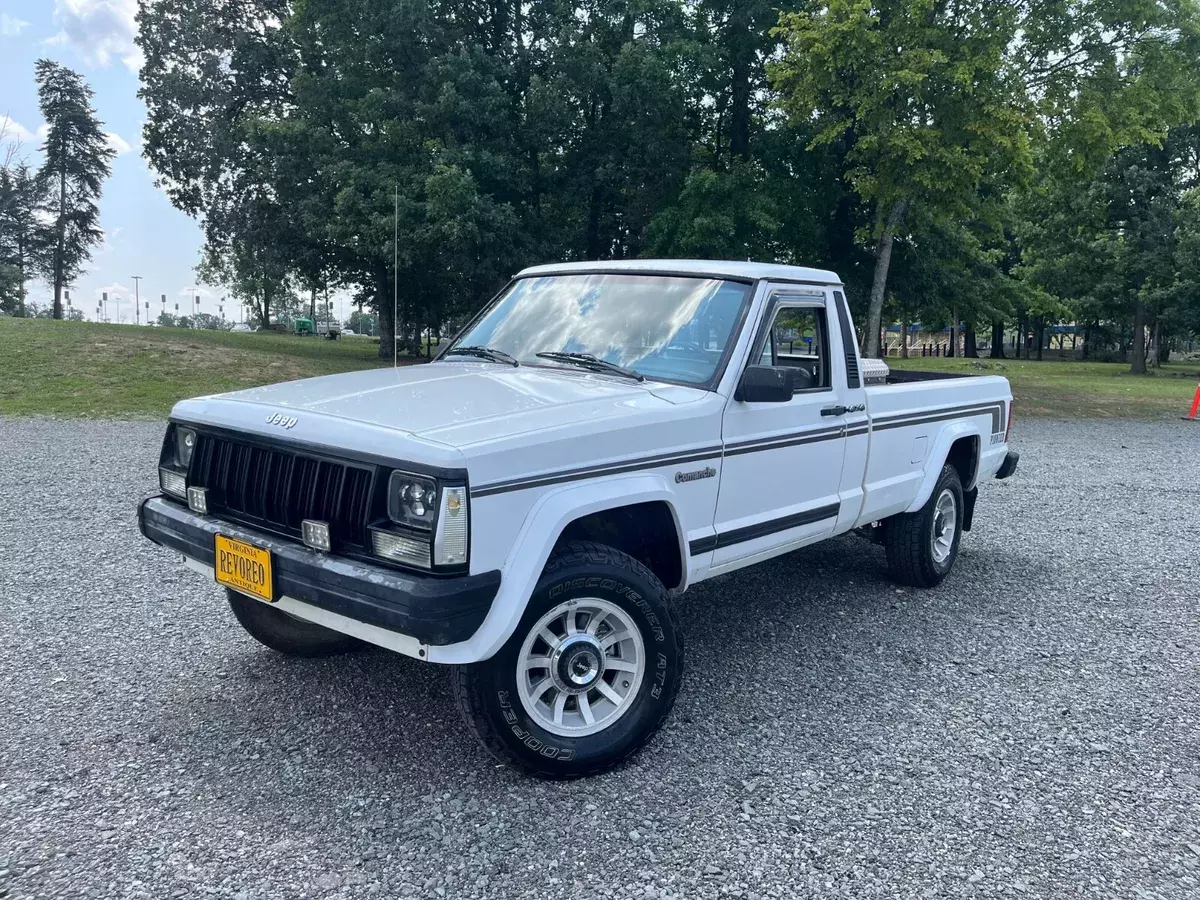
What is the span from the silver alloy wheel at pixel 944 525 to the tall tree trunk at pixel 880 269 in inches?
531

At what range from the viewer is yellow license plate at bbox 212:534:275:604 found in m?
3.10

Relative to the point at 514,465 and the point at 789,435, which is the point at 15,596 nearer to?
the point at 514,465

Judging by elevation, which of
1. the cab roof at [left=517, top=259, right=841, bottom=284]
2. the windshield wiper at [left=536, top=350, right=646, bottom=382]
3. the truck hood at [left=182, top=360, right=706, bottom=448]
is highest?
the cab roof at [left=517, top=259, right=841, bottom=284]

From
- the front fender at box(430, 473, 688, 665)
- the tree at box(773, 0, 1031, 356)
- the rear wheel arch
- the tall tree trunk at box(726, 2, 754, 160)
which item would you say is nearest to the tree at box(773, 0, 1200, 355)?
the tree at box(773, 0, 1031, 356)

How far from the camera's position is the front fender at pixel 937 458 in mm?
5395

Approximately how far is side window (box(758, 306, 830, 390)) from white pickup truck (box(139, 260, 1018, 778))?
15mm

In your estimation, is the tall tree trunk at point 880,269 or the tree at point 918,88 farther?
the tall tree trunk at point 880,269

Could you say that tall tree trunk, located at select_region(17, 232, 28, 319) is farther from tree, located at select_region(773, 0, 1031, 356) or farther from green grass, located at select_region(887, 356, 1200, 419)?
green grass, located at select_region(887, 356, 1200, 419)

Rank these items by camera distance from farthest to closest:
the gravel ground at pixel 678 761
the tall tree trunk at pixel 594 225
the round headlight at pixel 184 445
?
the tall tree trunk at pixel 594 225 → the round headlight at pixel 184 445 → the gravel ground at pixel 678 761

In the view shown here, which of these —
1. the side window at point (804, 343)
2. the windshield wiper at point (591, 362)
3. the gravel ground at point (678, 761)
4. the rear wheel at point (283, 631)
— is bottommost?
A: the gravel ground at point (678, 761)

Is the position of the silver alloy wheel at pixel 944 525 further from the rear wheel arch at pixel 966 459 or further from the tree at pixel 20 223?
the tree at pixel 20 223

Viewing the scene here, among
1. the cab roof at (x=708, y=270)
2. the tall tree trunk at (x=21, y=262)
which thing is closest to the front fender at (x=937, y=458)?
the cab roof at (x=708, y=270)

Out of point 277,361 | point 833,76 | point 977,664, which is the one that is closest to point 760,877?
point 977,664

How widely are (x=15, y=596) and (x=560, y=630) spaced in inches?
Answer: 147
